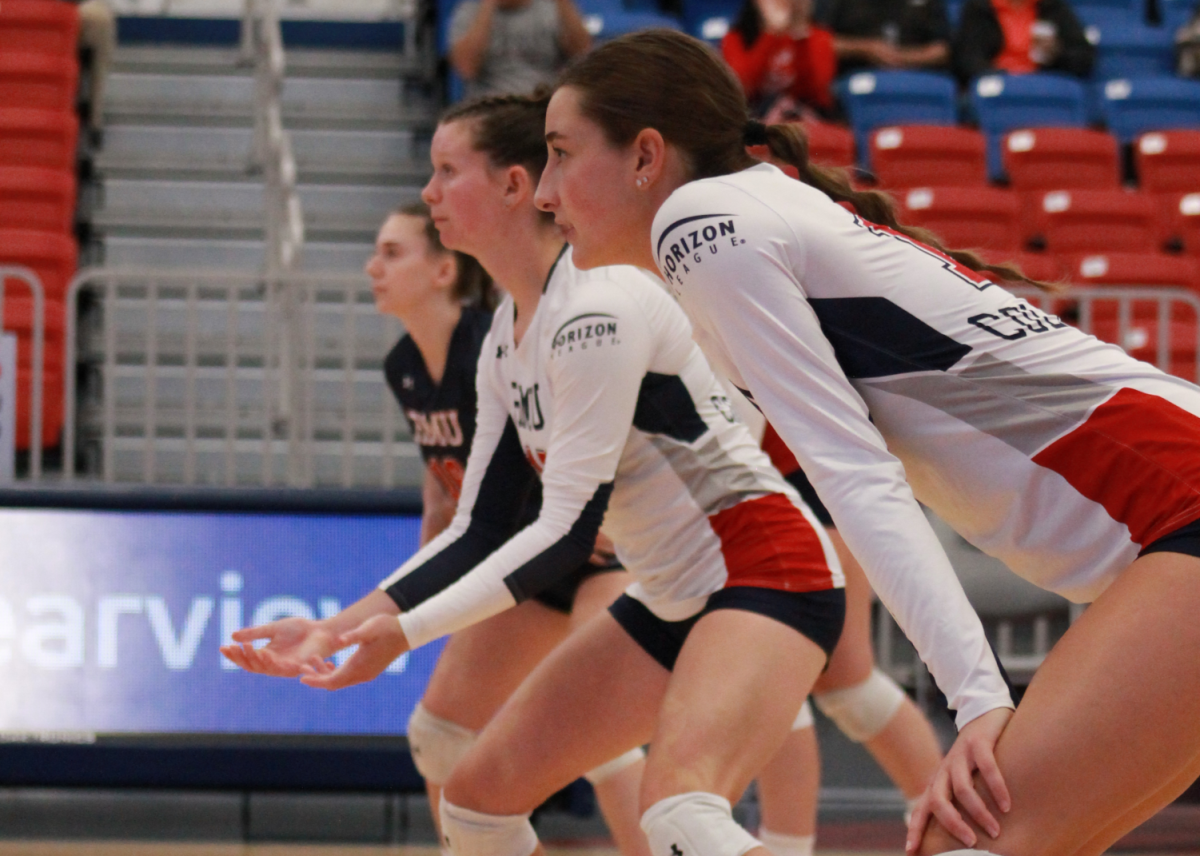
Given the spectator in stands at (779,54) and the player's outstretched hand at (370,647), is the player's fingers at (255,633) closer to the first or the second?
the player's outstretched hand at (370,647)

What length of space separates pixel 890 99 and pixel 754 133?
7.08 meters

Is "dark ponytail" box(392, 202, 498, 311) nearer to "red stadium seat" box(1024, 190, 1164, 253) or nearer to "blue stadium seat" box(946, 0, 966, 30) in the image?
"red stadium seat" box(1024, 190, 1164, 253)

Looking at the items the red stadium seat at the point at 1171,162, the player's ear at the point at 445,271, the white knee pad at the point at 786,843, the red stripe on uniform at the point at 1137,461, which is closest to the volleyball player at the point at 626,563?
the red stripe on uniform at the point at 1137,461

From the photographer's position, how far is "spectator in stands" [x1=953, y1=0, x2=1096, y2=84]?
31.2 ft

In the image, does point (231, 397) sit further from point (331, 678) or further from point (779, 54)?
point (779, 54)

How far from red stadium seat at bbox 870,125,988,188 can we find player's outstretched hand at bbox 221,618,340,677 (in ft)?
20.9

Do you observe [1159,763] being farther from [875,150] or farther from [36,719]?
[875,150]

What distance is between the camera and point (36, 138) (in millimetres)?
7711

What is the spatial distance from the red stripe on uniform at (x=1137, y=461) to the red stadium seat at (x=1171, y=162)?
746 cm

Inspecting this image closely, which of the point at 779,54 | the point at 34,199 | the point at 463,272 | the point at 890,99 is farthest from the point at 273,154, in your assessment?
the point at 463,272

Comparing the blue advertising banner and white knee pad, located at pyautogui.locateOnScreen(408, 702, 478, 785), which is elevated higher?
white knee pad, located at pyautogui.locateOnScreen(408, 702, 478, 785)

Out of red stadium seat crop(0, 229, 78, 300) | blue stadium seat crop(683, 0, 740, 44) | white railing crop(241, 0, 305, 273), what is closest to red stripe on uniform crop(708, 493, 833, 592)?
white railing crop(241, 0, 305, 273)

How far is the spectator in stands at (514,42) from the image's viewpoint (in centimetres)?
788

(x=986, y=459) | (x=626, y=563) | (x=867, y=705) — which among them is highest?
(x=986, y=459)
